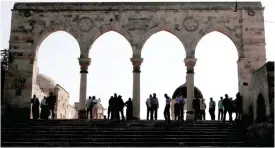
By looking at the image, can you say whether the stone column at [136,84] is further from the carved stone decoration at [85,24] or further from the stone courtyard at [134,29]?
the carved stone decoration at [85,24]

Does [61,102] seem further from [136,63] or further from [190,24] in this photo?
[190,24]

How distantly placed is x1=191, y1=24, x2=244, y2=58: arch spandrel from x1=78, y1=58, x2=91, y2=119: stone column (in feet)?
18.3

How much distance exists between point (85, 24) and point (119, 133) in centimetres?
839

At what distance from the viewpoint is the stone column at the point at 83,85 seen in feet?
68.6

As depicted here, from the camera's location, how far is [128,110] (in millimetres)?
19547

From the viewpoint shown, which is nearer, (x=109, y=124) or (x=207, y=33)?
(x=109, y=124)

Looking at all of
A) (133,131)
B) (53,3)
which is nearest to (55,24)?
(53,3)

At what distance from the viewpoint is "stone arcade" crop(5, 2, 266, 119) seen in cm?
2117

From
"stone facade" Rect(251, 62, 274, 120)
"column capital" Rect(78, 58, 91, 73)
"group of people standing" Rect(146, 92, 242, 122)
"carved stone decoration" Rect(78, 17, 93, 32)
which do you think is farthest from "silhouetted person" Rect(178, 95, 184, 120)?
"carved stone decoration" Rect(78, 17, 93, 32)

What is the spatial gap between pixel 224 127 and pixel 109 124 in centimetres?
466

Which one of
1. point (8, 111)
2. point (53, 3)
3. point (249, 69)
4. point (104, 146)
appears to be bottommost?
point (104, 146)

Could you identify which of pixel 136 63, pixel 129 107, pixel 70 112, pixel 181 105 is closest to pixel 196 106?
pixel 181 105

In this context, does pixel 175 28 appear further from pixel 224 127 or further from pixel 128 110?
pixel 224 127

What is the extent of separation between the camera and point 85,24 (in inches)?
866
